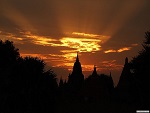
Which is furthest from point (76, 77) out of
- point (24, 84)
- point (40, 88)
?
point (24, 84)

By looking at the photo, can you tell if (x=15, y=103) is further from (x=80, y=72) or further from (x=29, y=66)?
(x=80, y=72)

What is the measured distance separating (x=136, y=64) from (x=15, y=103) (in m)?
14.9

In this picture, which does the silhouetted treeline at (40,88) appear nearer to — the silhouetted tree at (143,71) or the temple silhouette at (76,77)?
the silhouetted tree at (143,71)

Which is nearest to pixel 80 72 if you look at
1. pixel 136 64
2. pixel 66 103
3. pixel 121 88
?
pixel 121 88

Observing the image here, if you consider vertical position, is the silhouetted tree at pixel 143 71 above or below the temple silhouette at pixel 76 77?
below

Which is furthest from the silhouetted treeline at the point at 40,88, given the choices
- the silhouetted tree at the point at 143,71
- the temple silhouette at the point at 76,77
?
the temple silhouette at the point at 76,77

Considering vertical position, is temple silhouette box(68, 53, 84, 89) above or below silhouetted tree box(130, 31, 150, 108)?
above

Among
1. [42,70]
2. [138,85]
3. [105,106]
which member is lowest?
[105,106]

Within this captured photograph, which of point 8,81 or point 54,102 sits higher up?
point 8,81

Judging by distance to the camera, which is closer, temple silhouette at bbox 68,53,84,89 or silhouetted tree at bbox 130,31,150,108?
silhouetted tree at bbox 130,31,150,108

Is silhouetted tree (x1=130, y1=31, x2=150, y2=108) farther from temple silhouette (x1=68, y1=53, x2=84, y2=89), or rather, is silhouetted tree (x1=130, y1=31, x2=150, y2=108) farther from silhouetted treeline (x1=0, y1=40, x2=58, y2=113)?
temple silhouette (x1=68, y1=53, x2=84, y2=89)

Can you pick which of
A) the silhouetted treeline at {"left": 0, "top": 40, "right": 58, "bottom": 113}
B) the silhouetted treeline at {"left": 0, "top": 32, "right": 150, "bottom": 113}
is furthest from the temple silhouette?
the silhouetted treeline at {"left": 0, "top": 40, "right": 58, "bottom": 113}

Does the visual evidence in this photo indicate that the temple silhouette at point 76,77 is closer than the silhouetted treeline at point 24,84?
No

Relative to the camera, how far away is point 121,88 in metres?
51.0
